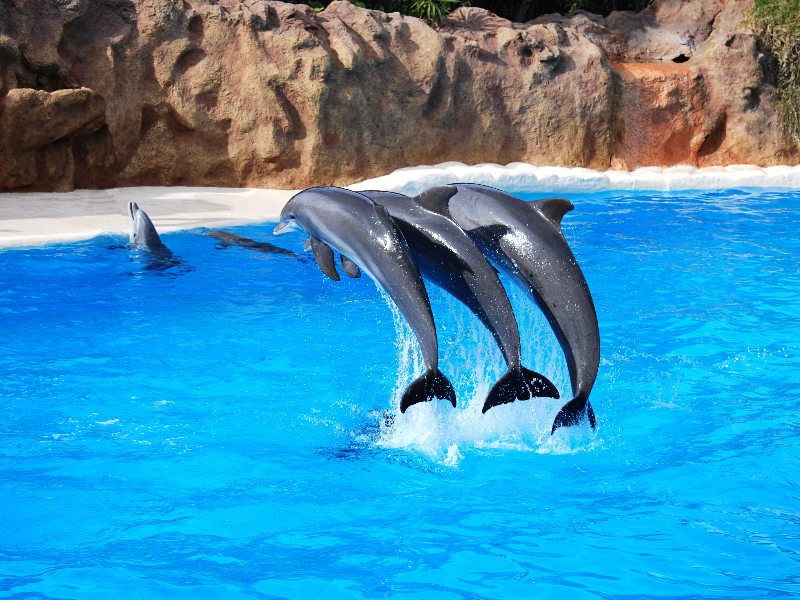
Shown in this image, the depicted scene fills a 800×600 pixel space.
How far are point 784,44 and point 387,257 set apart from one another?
17.3 m

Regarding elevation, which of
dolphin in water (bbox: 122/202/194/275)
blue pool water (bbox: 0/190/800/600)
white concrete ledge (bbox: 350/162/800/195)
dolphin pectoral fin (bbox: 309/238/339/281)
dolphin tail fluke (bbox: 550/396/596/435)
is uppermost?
white concrete ledge (bbox: 350/162/800/195)

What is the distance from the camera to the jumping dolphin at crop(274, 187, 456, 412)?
12.6 feet

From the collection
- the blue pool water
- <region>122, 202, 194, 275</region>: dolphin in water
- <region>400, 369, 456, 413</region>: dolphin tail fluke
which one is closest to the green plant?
<region>122, 202, 194, 275</region>: dolphin in water

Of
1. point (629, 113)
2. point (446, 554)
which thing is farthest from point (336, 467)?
point (629, 113)

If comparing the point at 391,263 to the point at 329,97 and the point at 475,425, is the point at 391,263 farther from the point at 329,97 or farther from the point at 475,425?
the point at 329,97

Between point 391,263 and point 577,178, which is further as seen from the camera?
point 577,178

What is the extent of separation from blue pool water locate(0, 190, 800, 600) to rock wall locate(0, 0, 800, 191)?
4927mm

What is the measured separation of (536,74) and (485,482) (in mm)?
12754

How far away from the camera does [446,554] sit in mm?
3910

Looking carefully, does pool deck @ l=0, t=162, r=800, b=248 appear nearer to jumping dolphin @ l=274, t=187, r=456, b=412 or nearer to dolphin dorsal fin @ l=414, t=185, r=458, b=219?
jumping dolphin @ l=274, t=187, r=456, b=412

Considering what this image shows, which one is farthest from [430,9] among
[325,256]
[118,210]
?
[325,256]

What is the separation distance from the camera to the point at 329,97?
13.9 m

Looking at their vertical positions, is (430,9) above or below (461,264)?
above

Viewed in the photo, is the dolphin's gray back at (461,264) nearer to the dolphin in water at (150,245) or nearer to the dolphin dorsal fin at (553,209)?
the dolphin dorsal fin at (553,209)
